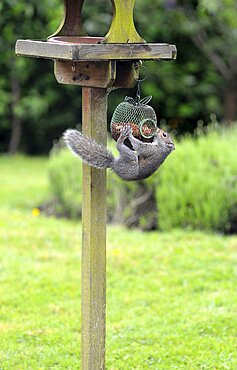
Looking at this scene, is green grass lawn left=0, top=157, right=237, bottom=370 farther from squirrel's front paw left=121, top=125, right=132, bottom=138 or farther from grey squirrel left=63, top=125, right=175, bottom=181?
squirrel's front paw left=121, top=125, right=132, bottom=138

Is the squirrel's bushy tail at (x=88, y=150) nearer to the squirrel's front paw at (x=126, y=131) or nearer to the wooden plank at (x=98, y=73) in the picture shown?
the squirrel's front paw at (x=126, y=131)

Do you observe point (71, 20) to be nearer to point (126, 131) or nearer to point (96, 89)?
point (96, 89)

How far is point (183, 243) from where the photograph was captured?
7.40 metres

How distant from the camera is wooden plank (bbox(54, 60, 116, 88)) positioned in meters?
3.65

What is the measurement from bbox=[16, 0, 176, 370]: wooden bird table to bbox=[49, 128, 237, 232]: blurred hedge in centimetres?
405

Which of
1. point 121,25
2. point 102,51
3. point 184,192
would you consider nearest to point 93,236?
point 102,51

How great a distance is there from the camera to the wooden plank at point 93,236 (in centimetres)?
379

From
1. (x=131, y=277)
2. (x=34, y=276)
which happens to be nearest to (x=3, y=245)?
(x=34, y=276)

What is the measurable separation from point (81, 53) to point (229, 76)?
438 inches

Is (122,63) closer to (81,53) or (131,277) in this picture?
(81,53)

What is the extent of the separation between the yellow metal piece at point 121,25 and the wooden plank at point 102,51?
97 mm

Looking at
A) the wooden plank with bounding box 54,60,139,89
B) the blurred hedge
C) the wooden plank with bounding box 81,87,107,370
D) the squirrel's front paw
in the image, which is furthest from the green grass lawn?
the wooden plank with bounding box 54,60,139,89

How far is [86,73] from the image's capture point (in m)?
3.74

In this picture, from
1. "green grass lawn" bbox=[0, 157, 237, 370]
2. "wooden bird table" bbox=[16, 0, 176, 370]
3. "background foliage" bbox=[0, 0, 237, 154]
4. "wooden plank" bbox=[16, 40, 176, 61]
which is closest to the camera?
"wooden plank" bbox=[16, 40, 176, 61]
